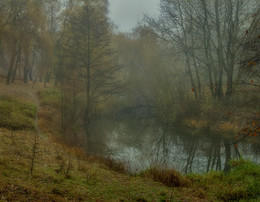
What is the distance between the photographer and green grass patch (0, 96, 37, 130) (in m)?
9.80

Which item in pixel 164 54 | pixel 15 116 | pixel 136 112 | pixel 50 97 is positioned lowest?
pixel 15 116

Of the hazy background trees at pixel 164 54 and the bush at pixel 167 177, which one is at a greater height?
the hazy background trees at pixel 164 54

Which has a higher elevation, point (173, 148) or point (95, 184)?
point (173, 148)

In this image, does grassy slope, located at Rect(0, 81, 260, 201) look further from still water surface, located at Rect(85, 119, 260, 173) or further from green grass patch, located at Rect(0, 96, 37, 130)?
green grass patch, located at Rect(0, 96, 37, 130)

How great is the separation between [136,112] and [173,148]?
643 inches

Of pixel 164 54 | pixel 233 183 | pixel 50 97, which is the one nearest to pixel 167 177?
pixel 233 183

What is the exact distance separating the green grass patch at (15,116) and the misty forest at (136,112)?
0.06 m

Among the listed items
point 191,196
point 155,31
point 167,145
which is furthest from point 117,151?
point 155,31

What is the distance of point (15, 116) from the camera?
10562 millimetres

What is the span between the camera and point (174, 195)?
4738 mm

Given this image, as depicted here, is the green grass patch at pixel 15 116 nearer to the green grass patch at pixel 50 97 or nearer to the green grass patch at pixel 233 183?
the green grass patch at pixel 50 97

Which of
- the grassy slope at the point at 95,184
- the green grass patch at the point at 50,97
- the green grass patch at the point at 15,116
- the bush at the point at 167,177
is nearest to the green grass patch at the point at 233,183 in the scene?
the grassy slope at the point at 95,184

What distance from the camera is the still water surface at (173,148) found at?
862 centimetres

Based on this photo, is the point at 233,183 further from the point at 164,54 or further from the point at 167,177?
the point at 164,54
